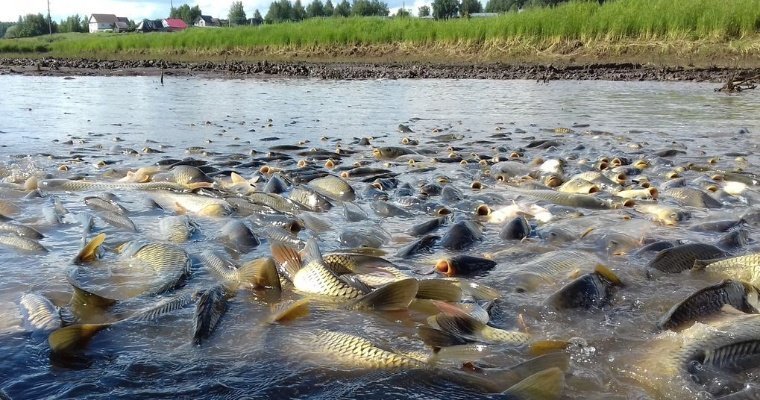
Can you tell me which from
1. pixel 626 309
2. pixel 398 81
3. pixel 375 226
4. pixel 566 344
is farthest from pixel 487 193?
pixel 398 81

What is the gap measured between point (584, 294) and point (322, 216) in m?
2.48

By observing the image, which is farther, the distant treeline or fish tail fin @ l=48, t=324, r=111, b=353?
the distant treeline

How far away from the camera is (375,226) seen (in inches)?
187

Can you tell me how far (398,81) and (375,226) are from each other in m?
18.5

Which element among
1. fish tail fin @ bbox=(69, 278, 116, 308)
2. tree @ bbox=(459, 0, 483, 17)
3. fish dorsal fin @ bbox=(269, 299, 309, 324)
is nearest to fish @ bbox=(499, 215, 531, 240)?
fish dorsal fin @ bbox=(269, 299, 309, 324)

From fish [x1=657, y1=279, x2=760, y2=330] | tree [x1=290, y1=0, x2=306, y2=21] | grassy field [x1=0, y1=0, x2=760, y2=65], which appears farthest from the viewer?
tree [x1=290, y1=0, x2=306, y2=21]

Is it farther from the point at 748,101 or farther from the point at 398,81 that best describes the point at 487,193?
the point at 398,81

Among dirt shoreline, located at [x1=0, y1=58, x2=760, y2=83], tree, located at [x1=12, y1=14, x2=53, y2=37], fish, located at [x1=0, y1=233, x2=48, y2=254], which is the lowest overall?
fish, located at [x1=0, y1=233, x2=48, y2=254]

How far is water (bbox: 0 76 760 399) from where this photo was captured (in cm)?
242

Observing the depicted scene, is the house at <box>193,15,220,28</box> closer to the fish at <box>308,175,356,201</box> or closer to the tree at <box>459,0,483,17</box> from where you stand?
the tree at <box>459,0,483,17</box>

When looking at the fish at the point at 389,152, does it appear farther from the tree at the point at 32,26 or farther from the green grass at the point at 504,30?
the tree at the point at 32,26

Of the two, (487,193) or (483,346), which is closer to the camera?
(483,346)

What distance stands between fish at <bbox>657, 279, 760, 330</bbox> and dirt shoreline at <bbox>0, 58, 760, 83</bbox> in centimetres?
1813

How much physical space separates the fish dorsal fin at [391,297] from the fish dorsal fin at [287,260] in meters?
0.57
